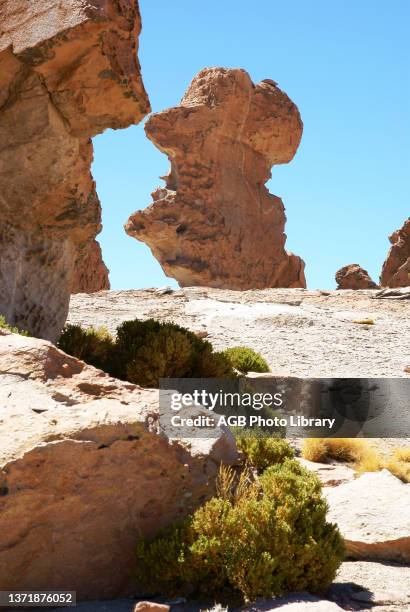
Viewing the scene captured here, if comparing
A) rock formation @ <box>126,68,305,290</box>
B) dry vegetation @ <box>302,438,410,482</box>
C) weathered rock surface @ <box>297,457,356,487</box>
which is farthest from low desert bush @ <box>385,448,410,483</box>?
rock formation @ <box>126,68,305,290</box>

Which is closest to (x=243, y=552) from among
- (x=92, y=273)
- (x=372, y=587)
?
(x=372, y=587)

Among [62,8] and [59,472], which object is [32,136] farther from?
[59,472]

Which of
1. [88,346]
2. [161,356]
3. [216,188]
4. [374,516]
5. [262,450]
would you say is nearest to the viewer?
[374,516]

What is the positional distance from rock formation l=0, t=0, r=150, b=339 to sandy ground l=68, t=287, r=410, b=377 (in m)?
4.89

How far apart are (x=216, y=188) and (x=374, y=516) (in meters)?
23.7

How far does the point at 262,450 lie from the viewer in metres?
7.91

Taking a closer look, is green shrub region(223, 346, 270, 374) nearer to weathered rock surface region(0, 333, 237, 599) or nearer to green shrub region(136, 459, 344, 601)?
weathered rock surface region(0, 333, 237, 599)

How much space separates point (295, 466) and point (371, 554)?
0.98m

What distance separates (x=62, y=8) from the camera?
845 centimetres

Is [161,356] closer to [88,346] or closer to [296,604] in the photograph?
[88,346]

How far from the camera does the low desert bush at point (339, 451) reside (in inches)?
358

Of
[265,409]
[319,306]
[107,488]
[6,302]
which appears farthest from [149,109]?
[319,306]

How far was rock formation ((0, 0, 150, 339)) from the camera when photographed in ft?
28.4

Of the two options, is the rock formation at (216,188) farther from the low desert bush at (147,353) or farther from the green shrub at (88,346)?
the green shrub at (88,346)
